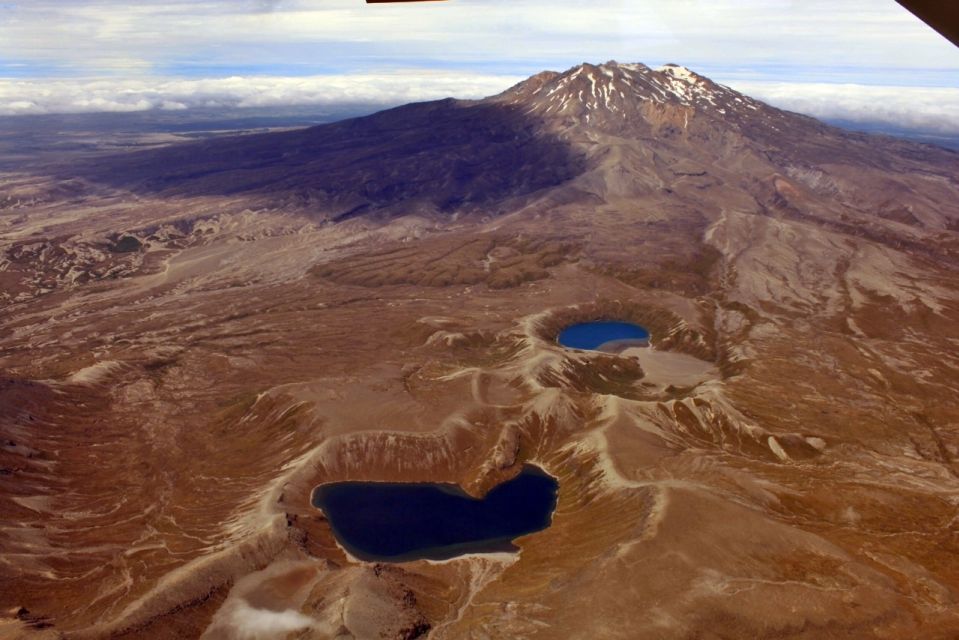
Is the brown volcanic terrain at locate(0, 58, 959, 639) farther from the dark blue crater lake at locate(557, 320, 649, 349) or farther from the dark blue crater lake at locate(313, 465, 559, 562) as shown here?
the dark blue crater lake at locate(557, 320, 649, 349)

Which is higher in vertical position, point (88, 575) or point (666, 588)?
point (666, 588)

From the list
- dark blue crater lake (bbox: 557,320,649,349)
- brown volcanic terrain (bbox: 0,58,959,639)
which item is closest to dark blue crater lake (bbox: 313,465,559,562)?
brown volcanic terrain (bbox: 0,58,959,639)

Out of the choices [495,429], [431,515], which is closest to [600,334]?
[495,429]

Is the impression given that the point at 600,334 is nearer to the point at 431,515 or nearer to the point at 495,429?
the point at 495,429

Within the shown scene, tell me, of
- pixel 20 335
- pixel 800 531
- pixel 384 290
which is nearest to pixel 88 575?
pixel 800 531

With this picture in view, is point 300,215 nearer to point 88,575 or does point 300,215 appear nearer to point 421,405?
point 421,405
